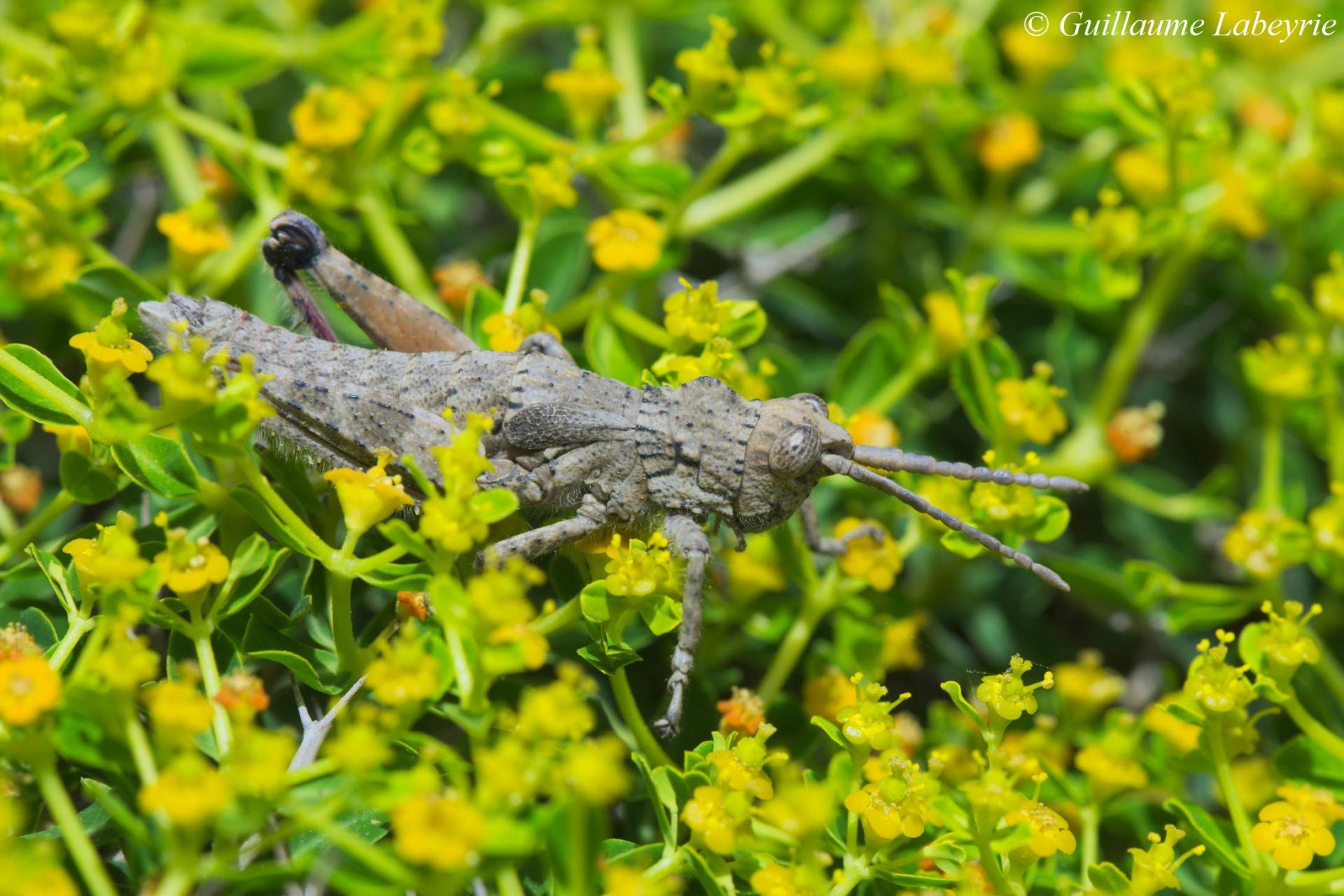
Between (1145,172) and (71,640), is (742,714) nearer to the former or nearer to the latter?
(71,640)

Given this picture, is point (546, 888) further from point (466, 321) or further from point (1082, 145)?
point (1082, 145)

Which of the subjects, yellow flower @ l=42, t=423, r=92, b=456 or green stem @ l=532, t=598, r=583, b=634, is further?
yellow flower @ l=42, t=423, r=92, b=456

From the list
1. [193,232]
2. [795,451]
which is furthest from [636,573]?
[193,232]

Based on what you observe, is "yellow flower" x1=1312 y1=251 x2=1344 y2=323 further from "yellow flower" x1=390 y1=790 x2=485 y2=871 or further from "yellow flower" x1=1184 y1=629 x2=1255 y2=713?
"yellow flower" x1=390 y1=790 x2=485 y2=871

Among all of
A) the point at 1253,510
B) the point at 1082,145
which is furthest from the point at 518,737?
the point at 1082,145

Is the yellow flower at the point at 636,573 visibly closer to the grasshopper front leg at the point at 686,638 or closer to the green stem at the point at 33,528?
the grasshopper front leg at the point at 686,638

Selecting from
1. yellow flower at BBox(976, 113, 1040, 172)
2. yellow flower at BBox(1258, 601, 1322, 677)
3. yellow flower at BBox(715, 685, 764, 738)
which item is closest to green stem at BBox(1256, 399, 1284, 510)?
yellow flower at BBox(1258, 601, 1322, 677)
